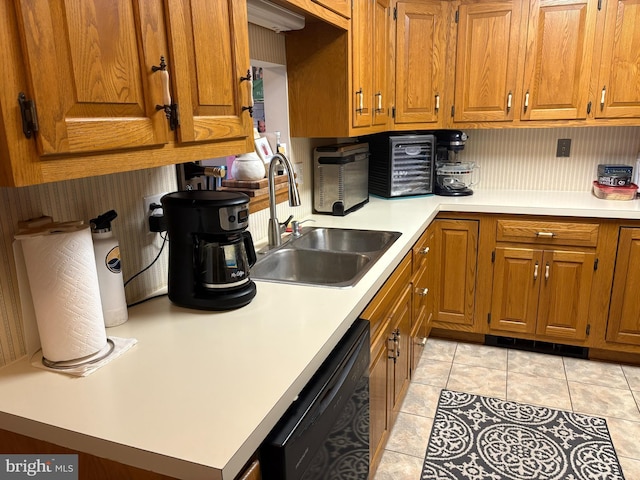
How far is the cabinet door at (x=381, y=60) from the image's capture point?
2.51 meters

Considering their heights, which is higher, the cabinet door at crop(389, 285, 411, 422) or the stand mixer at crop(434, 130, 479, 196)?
the stand mixer at crop(434, 130, 479, 196)

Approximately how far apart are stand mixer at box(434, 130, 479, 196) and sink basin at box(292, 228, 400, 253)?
1.04 m

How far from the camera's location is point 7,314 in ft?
3.55

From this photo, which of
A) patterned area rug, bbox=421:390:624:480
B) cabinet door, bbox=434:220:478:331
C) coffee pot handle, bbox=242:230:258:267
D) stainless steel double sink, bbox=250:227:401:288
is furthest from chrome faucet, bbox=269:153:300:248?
cabinet door, bbox=434:220:478:331

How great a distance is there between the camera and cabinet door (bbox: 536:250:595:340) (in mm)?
2650

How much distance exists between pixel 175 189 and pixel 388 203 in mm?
1556

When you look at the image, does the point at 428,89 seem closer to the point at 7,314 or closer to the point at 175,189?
the point at 175,189

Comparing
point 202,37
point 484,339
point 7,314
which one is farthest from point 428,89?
point 7,314

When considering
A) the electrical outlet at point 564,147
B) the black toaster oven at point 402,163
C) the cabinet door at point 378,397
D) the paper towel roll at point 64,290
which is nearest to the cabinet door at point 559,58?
the electrical outlet at point 564,147

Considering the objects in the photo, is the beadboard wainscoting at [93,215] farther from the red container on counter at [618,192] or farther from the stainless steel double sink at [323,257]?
the red container on counter at [618,192]

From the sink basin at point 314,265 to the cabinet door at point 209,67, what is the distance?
67 cm

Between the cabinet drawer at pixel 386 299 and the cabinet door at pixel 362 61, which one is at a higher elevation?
the cabinet door at pixel 362 61

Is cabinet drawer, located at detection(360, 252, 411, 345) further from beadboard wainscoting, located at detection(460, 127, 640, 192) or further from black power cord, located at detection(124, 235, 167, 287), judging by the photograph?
beadboard wainscoting, located at detection(460, 127, 640, 192)

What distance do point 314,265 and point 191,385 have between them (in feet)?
3.47
